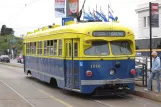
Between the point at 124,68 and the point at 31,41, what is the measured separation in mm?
9161

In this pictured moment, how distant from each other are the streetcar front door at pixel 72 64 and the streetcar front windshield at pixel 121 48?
140 cm

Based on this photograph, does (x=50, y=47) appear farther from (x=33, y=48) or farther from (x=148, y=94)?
(x=148, y=94)

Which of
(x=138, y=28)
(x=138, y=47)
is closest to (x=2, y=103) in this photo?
(x=138, y=47)

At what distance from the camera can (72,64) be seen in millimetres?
13695

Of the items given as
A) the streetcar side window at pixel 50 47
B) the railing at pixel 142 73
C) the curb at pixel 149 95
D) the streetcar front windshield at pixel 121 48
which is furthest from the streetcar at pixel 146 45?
the streetcar front windshield at pixel 121 48

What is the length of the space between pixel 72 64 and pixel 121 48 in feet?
6.49

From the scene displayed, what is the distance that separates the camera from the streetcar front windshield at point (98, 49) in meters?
13.2

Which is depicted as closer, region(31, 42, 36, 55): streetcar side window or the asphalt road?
the asphalt road

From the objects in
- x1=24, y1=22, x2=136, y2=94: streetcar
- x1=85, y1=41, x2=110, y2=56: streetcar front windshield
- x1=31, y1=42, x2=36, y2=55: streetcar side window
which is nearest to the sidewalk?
x1=24, y1=22, x2=136, y2=94: streetcar

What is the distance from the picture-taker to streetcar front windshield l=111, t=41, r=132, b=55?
13.5 meters

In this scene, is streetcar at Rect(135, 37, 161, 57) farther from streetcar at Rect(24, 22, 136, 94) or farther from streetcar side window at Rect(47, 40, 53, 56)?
streetcar at Rect(24, 22, 136, 94)

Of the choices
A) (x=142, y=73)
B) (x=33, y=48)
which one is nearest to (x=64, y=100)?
(x=142, y=73)

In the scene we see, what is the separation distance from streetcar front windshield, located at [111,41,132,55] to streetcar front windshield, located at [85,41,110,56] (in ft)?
0.91

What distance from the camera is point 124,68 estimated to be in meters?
13.4
